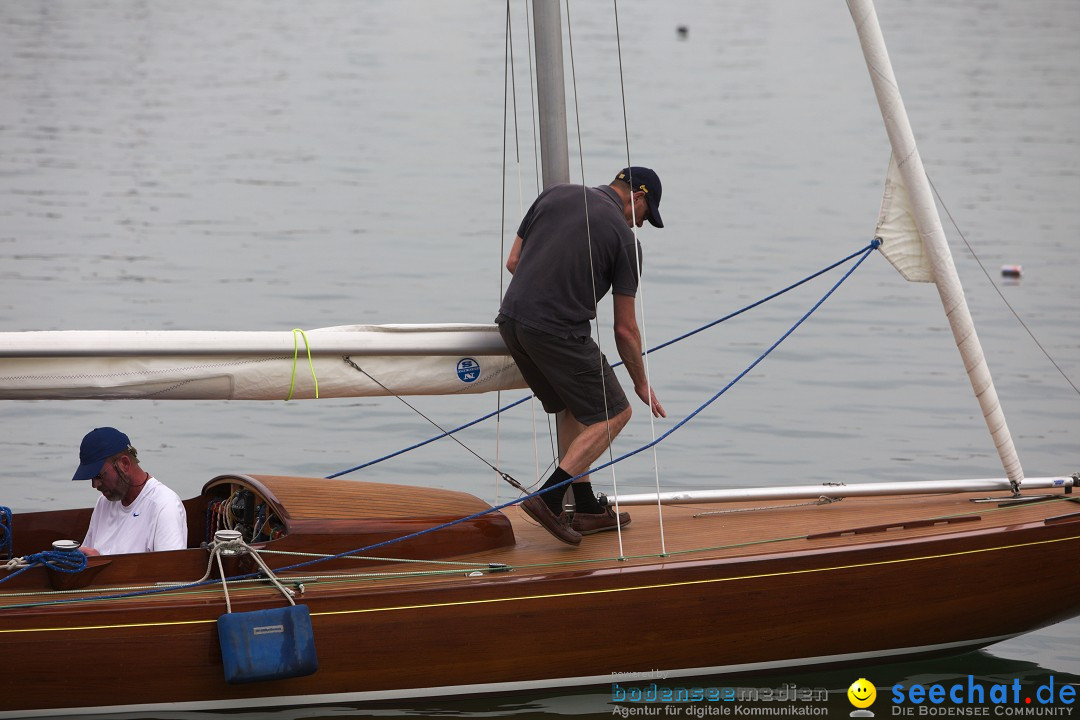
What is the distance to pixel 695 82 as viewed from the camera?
34.7 meters

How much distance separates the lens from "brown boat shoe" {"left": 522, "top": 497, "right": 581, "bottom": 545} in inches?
281

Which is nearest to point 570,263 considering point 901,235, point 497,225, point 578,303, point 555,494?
point 578,303

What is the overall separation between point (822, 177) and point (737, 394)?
11.3 m

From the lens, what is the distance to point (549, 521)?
7.23 m

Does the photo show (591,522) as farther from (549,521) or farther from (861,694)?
(861,694)

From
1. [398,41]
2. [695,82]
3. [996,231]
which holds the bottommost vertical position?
[996,231]

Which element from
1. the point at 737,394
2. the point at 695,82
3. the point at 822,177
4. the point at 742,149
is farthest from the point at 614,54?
the point at 737,394

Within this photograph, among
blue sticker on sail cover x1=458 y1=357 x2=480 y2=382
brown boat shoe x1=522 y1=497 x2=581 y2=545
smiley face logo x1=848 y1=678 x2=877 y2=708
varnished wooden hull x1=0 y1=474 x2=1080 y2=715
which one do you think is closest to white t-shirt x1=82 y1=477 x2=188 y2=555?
varnished wooden hull x1=0 y1=474 x2=1080 y2=715

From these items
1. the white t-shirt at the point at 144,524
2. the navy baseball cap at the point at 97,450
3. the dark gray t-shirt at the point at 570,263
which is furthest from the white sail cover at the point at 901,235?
the navy baseball cap at the point at 97,450

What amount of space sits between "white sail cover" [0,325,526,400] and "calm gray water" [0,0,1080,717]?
3.98 ft

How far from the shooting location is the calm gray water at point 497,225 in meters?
12.8

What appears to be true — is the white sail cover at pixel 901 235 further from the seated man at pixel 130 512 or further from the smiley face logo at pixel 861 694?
the seated man at pixel 130 512

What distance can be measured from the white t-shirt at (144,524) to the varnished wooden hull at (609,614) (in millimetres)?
207

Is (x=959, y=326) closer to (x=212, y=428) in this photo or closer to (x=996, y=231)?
(x=212, y=428)
